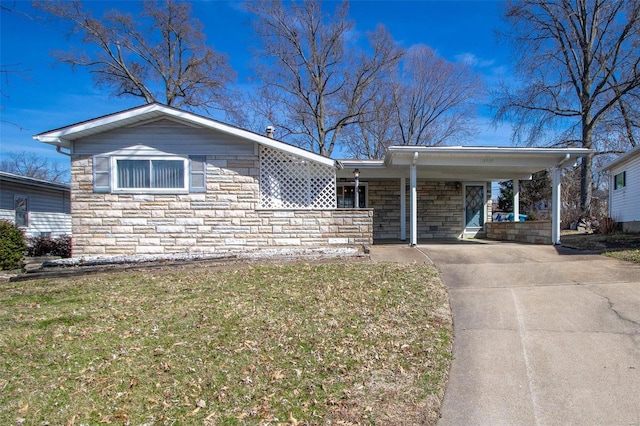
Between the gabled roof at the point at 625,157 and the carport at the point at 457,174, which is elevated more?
the gabled roof at the point at 625,157

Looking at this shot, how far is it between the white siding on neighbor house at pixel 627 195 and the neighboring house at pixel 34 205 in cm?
2338

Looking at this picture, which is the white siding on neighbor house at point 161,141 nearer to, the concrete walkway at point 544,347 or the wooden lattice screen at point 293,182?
the wooden lattice screen at point 293,182

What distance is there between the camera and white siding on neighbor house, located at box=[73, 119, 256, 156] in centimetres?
1004

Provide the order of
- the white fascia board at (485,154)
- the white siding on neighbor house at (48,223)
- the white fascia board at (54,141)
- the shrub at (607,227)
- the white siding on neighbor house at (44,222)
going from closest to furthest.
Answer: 1. the white fascia board at (54,141)
2. the white fascia board at (485,154)
3. the shrub at (607,227)
4. the white siding on neighbor house at (44,222)
5. the white siding on neighbor house at (48,223)

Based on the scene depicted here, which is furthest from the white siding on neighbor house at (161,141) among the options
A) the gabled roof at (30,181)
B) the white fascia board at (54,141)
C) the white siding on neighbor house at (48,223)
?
the white siding on neighbor house at (48,223)

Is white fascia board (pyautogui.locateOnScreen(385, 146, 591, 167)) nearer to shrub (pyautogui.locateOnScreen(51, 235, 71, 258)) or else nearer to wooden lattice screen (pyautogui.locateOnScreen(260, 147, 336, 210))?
wooden lattice screen (pyautogui.locateOnScreen(260, 147, 336, 210))

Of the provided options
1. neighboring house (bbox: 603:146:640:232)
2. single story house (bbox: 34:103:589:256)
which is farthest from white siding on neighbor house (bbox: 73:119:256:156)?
neighboring house (bbox: 603:146:640:232)

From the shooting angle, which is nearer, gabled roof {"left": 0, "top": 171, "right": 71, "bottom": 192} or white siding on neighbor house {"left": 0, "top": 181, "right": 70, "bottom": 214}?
gabled roof {"left": 0, "top": 171, "right": 71, "bottom": 192}

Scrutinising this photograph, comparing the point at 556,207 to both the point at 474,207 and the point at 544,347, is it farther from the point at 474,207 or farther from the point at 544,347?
the point at 544,347

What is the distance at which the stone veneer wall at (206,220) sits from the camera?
32.9ft

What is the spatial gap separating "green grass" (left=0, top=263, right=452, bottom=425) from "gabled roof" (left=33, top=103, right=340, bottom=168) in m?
4.63

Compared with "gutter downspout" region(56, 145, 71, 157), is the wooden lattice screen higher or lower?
lower

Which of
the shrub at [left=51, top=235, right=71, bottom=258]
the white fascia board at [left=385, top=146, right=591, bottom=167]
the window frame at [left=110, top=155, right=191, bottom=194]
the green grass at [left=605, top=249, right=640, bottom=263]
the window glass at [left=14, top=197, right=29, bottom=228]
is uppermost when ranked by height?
the white fascia board at [left=385, top=146, right=591, bottom=167]

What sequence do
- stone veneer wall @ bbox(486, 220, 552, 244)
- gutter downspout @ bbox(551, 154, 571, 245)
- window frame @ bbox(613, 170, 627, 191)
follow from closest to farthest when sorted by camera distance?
1. gutter downspout @ bbox(551, 154, 571, 245)
2. stone veneer wall @ bbox(486, 220, 552, 244)
3. window frame @ bbox(613, 170, 627, 191)
